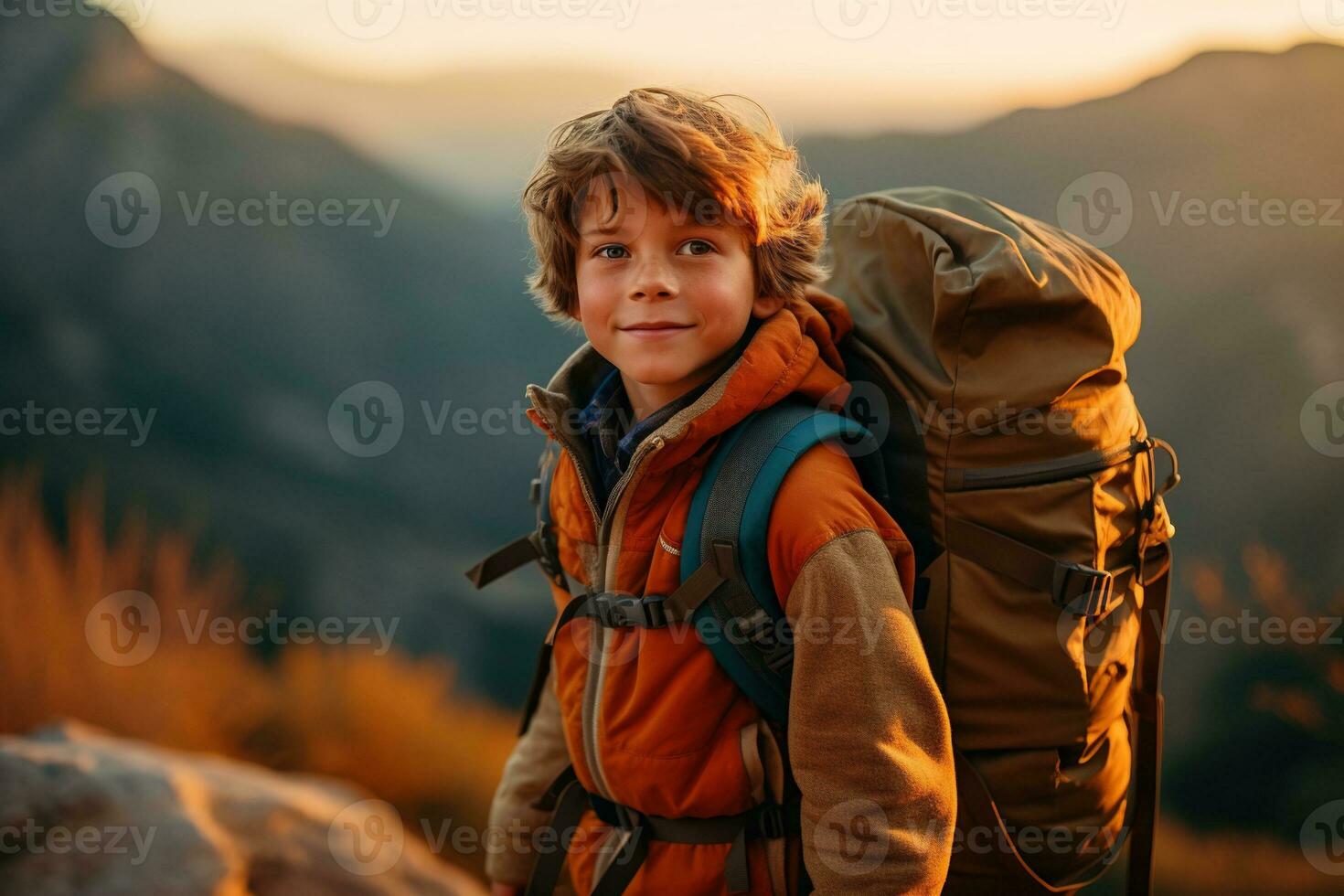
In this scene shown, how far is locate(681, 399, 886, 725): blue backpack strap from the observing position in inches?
51.4

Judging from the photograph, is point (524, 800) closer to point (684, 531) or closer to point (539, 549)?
point (539, 549)

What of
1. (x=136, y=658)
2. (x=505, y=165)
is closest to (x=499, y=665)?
(x=136, y=658)

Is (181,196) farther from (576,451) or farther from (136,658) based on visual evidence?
(576,451)

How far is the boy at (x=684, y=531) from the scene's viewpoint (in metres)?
1.22

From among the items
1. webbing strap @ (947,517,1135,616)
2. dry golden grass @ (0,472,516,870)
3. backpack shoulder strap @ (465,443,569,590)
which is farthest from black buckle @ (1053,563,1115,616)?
dry golden grass @ (0,472,516,870)

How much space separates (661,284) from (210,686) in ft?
8.22

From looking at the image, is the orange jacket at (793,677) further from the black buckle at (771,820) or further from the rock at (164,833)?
the rock at (164,833)

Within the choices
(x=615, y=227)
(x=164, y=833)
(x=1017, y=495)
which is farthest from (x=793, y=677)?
(x=164, y=833)

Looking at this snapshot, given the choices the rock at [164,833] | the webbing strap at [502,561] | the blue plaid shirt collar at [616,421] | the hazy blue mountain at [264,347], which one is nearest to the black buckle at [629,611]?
the blue plaid shirt collar at [616,421]

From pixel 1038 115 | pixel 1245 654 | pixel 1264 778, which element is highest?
pixel 1038 115

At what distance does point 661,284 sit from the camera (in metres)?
Answer: 1.41

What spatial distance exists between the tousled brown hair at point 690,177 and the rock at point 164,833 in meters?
1.67

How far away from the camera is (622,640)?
1.47 metres

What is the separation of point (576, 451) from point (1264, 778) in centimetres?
250
